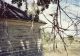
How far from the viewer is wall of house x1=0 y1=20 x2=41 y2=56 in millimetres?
15727

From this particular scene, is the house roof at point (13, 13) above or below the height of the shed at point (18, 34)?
above

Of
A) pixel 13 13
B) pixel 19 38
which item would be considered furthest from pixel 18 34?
pixel 13 13

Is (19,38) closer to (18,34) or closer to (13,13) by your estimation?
(18,34)

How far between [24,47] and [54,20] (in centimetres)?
935

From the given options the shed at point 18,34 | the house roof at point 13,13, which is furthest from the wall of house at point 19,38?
the house roof at point 13,13

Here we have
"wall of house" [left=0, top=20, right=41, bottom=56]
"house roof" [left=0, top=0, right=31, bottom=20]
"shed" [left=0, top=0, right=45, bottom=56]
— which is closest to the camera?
"house roof" [left=0, top=0, right=31, bottom=20]

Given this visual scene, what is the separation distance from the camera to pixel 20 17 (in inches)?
668

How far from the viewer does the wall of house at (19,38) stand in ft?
51.6

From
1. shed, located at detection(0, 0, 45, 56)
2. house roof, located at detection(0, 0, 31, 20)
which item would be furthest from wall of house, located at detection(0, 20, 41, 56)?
house roof, located at detection(0, 0, 31, 20)

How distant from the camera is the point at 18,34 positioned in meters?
17.2

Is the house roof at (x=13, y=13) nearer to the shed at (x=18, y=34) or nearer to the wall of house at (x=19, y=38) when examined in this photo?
the shed at (x=18, y=34)

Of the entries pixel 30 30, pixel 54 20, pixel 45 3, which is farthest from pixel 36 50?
pixel 54 20

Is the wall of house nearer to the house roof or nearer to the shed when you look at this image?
the shed

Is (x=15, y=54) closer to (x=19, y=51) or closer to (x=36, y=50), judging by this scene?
(x=19, y=51)
